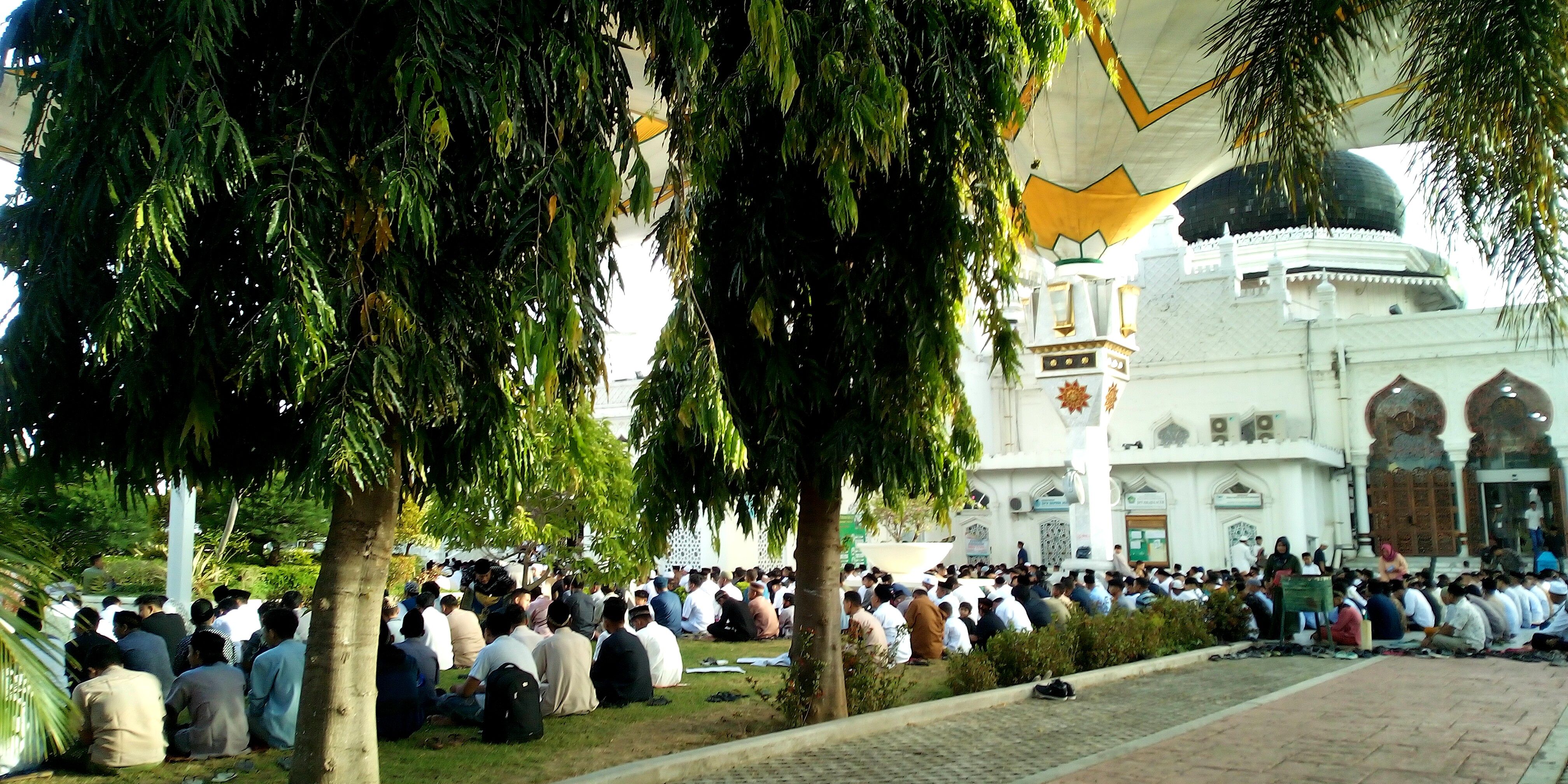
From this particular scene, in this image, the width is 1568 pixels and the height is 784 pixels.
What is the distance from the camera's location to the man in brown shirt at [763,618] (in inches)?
584

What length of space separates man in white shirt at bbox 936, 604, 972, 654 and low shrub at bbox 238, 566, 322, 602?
10.1 m

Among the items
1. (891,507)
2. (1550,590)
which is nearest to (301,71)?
(891,507)

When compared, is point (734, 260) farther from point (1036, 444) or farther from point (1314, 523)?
point (1036, 444)

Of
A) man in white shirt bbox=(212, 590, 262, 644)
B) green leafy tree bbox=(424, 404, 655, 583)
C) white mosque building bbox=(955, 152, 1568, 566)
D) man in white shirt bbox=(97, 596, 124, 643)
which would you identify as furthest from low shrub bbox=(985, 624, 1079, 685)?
white mosque building bbox=(955, 152, 1568, 566)

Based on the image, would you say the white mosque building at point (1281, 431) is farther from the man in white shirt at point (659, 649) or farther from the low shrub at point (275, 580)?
the man in white shirt at point (659, 649)

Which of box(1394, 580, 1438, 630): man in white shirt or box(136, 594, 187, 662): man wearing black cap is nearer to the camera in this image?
box(136, 594, 187, 662): man wearing black cap

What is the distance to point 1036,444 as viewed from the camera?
32.0m

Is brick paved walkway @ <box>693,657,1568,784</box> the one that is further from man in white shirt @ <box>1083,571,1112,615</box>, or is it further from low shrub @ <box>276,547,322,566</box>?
low shrub @ <box>276,547,322,566</box>

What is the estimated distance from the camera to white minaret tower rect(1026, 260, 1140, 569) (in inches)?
855

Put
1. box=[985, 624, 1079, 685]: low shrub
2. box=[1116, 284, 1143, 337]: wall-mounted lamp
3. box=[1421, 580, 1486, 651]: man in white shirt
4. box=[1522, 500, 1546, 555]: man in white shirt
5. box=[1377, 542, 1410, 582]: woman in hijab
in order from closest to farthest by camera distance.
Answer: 1. box=[985, 624, 1079, 685]: low shrub
2. box=[1421, 580, 1486, 651]: man in white shirt
3. box=[1377, 542, 1410, 582]: woman in hijab
4. box=[1116, 284, 1143, 337]: wall-mounted lamp
5. box=[1522, 500, 1546, 555]: man in white shirt

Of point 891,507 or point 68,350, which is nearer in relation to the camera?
point 68,350

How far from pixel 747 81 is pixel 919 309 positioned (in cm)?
200

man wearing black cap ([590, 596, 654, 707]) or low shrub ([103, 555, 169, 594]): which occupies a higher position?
low shrub ([103, 555, 169, 594])

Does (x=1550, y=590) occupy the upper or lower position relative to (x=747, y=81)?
lower
